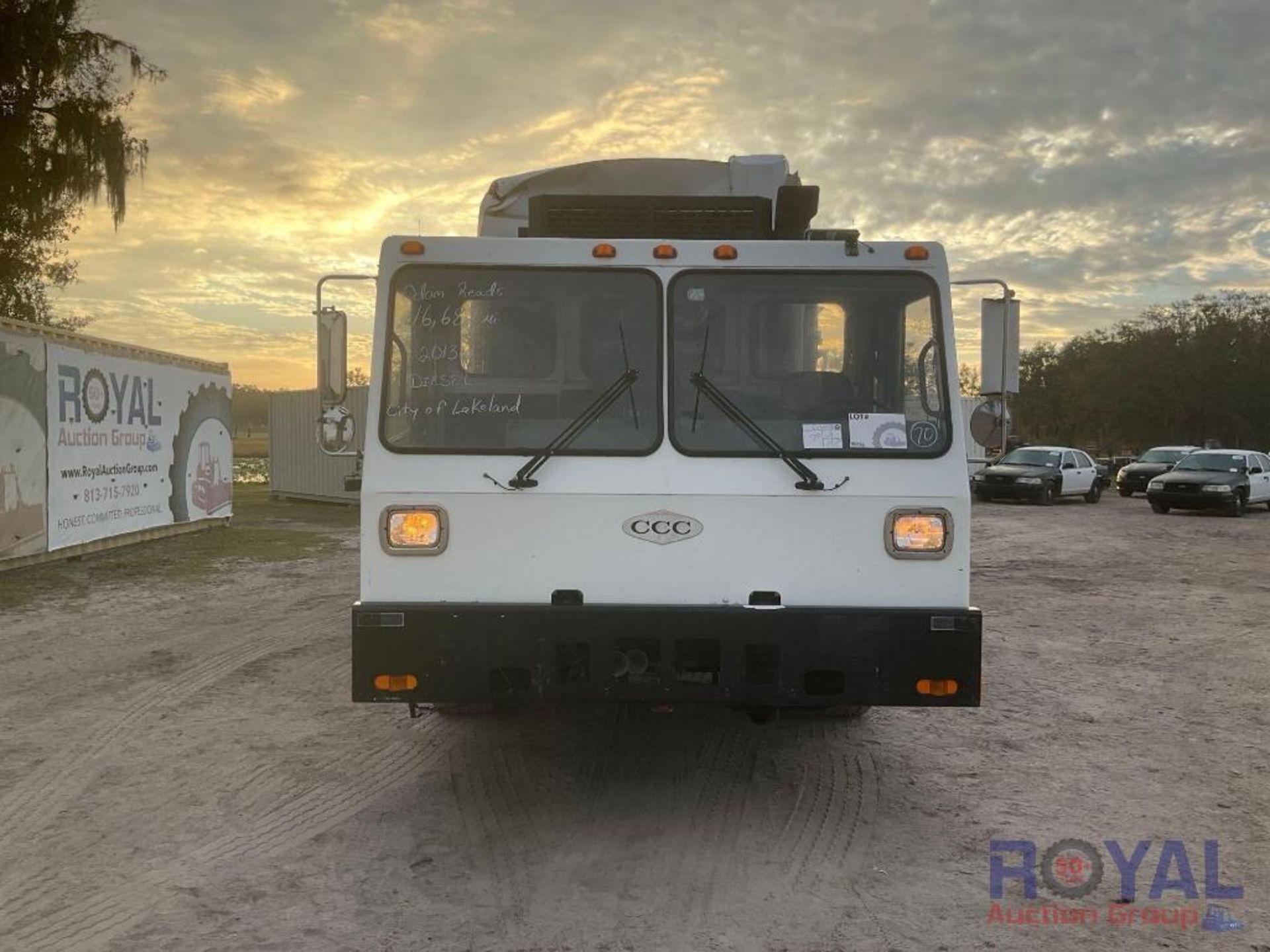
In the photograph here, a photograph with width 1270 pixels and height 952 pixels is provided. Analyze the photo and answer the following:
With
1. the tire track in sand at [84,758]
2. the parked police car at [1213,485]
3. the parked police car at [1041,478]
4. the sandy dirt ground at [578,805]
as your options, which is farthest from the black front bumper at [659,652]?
the parked police car at [1041,478]

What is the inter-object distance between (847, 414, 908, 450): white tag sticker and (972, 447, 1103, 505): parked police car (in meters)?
22.6

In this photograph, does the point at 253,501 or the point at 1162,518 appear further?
the point at 253,501

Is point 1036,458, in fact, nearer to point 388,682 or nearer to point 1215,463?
point 1215,463

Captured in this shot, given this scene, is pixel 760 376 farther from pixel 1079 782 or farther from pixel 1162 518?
pixel 1162 518

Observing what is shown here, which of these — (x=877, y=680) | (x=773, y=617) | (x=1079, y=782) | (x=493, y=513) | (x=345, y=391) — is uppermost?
(x=345, y=391)

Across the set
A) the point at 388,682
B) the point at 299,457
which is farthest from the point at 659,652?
the point at 299,457

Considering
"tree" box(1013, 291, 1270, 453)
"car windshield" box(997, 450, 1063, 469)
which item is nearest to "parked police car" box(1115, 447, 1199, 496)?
"car windshield" box(997, 450, 1063, 469)

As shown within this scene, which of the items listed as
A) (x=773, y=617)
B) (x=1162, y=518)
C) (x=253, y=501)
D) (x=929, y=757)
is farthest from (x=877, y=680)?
(x=253, y=501)

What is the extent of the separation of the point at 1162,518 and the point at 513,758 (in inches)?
844

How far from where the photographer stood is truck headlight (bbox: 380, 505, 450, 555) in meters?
4.39

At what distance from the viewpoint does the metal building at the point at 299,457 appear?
24531mm

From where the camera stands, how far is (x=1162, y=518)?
2278cm

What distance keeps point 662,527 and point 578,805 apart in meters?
1.48

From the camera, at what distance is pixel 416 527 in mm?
4410
